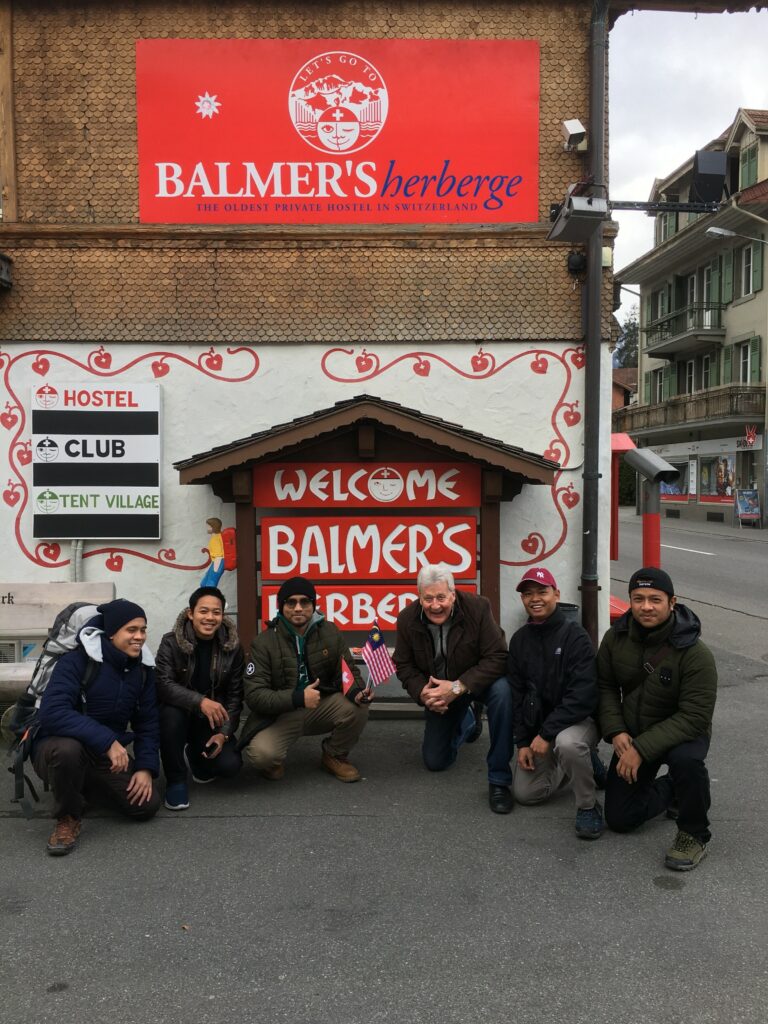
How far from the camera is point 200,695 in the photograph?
4.57m

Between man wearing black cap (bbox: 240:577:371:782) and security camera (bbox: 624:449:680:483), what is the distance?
335 cm

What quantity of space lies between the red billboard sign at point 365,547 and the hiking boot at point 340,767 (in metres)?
1.60

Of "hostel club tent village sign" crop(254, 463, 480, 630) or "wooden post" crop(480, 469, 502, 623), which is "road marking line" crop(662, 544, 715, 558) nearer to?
"wooden post" crop(480, 469, 502, 623)

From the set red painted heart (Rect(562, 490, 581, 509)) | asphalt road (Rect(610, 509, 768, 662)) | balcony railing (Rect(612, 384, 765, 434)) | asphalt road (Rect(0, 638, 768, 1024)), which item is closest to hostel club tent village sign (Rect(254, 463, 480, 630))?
red painted heart (Rect(562, 490, 581, 509))

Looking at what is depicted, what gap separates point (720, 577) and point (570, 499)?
29.4 feet

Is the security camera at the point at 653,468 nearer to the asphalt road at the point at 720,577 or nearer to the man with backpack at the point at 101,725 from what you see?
the asphalt road at the point at 720,577

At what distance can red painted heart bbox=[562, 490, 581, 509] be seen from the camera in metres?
6.80

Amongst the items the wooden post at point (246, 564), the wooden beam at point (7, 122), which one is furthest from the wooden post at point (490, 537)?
the wooden beam at point (7, 122)

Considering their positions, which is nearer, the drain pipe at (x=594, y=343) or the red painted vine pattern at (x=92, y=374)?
the drain pipe at (x=594, y=343)

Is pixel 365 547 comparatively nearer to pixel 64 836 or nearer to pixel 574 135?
pixel 64 836

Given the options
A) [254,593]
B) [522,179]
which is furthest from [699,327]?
[254,593]

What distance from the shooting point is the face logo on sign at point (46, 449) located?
21.8 ft

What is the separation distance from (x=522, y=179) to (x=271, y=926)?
6026 millimetres

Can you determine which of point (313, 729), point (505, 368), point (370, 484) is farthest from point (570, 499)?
point (313, 729)
